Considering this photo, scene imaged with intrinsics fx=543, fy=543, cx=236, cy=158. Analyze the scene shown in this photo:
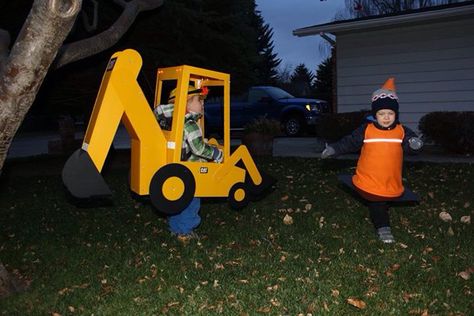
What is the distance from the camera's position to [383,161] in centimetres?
522

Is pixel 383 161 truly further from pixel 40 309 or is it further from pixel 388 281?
pixel 40 309

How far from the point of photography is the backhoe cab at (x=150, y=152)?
4426mm

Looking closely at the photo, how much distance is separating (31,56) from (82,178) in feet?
3.79

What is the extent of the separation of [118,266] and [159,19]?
635 cm

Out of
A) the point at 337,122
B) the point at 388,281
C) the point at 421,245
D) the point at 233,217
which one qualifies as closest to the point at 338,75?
the point at 337,122

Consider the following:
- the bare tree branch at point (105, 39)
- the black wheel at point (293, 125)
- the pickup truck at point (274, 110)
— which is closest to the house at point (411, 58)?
the pickup truck at point (274, 110)

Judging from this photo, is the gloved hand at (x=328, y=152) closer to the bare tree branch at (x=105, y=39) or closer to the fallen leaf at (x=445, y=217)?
the fallen leaf at (x=445, y=217)

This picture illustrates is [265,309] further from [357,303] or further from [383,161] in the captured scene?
[383,161]

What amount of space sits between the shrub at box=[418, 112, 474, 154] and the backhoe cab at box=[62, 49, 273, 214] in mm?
6563

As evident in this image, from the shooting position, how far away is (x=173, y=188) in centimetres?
503

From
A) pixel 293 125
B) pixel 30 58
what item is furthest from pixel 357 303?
pixel 293 125

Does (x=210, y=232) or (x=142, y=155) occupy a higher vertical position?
(x=142, y=155)

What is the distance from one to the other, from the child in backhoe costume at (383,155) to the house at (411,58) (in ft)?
24.0

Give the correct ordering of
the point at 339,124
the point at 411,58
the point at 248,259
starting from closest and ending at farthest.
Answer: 1. the point at 248,259
2. the point at 339,124
3. the point at 411,58
